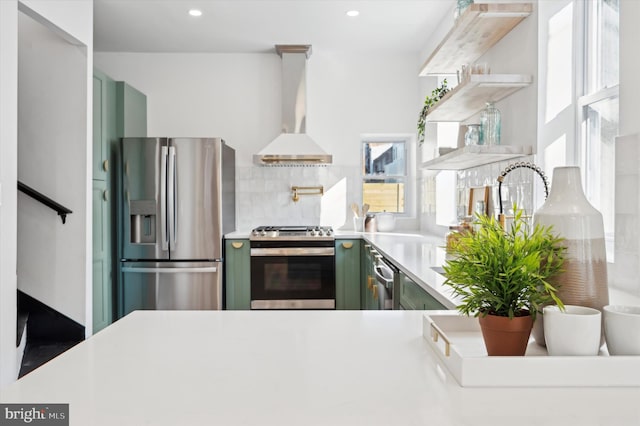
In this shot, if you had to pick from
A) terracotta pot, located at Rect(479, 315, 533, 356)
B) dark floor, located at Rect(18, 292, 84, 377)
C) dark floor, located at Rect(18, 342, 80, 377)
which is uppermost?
terracotta pot, located at Rect(479, 315, 533, 356)

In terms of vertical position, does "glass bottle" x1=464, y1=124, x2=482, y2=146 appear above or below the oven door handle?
above

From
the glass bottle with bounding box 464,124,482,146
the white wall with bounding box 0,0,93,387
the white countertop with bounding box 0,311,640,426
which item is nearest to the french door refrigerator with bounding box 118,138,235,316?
the white wall with bounding box 0,0,93,387

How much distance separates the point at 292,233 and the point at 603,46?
2.61 metres

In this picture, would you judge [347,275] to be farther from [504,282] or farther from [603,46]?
[504,282]

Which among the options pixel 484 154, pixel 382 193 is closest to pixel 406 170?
pixel 382 193

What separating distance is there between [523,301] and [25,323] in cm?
328

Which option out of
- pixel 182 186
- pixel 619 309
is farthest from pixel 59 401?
pixel 182 186

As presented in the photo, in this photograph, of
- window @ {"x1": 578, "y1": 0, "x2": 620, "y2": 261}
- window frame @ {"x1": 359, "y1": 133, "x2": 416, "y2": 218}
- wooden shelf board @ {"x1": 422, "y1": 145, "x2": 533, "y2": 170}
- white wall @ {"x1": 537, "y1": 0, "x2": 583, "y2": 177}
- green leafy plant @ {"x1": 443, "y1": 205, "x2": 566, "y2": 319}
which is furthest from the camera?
→ window frame @ {"x1": 359, "y1": 133, "x2": 416, "y2": 218}

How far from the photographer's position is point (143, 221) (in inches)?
148

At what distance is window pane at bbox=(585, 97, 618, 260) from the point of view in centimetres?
188

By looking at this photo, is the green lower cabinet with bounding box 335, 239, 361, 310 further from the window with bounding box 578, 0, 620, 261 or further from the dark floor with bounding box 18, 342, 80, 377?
the window with bounding box 578, 0, 620, 261

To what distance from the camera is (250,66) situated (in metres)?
4.49

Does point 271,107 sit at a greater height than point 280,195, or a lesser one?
greater

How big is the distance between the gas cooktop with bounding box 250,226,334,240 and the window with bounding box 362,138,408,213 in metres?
0.68
